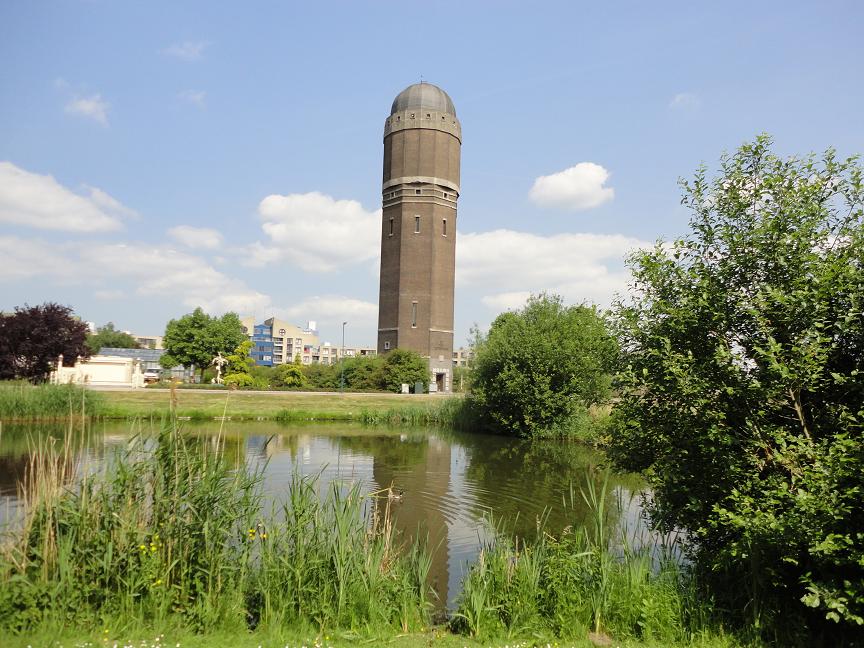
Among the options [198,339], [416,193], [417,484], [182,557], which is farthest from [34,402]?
[416,193]

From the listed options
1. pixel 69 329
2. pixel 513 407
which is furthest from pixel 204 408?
pixel 513 407

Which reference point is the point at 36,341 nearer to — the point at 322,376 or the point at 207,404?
the point at 207,404

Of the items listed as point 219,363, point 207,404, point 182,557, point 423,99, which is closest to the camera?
point 182,557

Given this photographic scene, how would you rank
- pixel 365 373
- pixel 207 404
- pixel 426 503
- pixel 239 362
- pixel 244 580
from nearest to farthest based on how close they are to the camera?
pixel 244 580
pixel 426 503
pixel 207 404
pixel 365 373
pixel 239 362

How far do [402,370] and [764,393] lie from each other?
37427 mm

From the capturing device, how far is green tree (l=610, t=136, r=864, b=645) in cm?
486

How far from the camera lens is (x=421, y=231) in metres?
49.2

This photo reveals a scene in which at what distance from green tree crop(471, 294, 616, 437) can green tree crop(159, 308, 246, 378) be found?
94.8 ft

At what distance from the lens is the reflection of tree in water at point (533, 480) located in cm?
1123

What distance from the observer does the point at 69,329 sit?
1236 inches

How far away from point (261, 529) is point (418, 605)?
5.39 ft

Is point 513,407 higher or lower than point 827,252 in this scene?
lower

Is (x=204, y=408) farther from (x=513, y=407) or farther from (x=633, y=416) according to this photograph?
(x=633, y=416)

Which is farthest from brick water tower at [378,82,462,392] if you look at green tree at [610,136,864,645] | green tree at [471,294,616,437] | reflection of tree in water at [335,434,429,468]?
green tree at [610,136,864,645]
